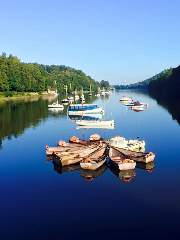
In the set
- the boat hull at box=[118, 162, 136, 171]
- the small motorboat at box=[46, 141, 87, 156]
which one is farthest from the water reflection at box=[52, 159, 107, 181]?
the small motorboat at box=[46, 141, 87, 156]

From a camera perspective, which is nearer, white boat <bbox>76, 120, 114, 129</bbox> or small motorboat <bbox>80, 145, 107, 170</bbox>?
small motorboat <bbox>80, 145, 107, 170</bbox>

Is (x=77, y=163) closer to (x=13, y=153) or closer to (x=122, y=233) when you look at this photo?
(x=13, y=153)

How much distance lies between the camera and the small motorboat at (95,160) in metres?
50.9

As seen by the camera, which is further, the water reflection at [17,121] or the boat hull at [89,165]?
the water reflection at [17,121]

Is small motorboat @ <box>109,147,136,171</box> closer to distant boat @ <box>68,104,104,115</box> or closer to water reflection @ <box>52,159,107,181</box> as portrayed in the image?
water reflection @ <box>52,159,107,181</box>

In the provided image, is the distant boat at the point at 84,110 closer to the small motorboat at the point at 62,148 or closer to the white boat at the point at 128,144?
the small motorboat at the point at 62,148

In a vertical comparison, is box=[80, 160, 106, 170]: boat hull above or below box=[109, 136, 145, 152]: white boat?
below

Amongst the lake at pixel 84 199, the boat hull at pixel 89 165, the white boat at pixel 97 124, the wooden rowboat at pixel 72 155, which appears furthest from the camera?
the white boat at pixel 97 124

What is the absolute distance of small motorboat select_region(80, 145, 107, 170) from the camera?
50906mm

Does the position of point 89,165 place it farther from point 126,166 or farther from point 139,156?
point 139,156

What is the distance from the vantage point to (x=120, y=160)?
52.2m

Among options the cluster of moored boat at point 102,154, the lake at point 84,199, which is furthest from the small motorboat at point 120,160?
the lake at point 84,199

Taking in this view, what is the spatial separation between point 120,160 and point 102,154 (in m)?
5.02

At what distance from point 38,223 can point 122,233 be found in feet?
24.0
